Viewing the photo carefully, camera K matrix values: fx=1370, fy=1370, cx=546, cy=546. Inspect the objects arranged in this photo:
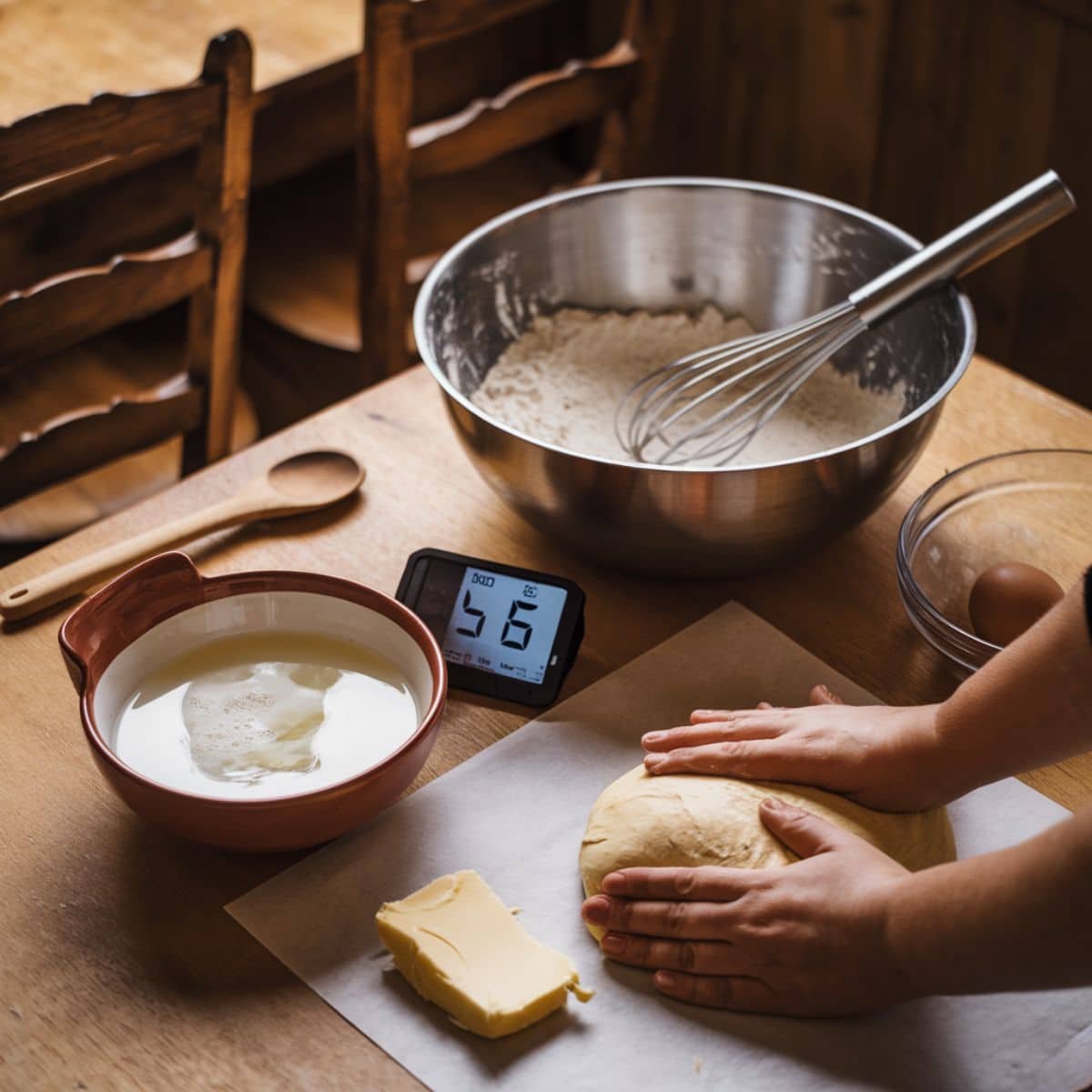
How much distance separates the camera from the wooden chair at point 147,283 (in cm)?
135

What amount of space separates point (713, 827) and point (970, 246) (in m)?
0.54

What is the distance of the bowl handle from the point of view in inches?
35.9

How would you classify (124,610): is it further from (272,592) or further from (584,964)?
(584,964)

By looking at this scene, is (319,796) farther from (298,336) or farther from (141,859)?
(298,336)

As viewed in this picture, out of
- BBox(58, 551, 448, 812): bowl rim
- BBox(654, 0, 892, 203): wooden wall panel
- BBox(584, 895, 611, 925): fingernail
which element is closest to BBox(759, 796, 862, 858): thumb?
BBox(584, 895, 611, 925): fingernail

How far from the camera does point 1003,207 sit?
1.12 metres

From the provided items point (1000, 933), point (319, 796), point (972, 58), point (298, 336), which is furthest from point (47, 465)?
point (972, 58)

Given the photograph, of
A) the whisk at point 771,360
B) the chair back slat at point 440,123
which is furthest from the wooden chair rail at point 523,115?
the whisk at point 771,360

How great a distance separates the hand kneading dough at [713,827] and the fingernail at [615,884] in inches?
0.8

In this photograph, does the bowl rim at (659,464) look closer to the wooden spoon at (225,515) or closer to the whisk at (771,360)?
the whisk at (771,360)

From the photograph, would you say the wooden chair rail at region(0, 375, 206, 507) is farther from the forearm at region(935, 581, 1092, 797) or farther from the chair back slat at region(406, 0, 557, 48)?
the forearm at region(935, 581, 1092, 797)

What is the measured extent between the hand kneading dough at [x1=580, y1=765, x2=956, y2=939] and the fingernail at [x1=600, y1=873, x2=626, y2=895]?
0.07 ft

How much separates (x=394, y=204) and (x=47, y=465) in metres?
0.54

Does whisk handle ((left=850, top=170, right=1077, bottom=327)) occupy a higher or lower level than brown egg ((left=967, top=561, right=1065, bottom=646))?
higher
